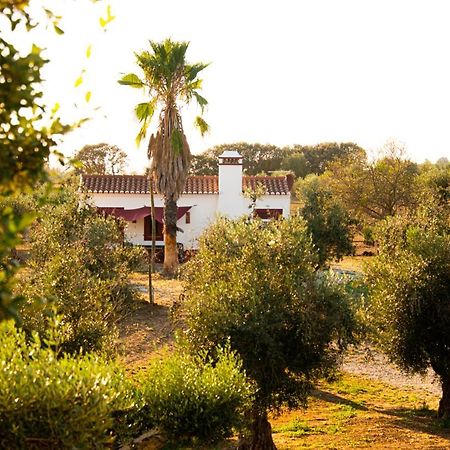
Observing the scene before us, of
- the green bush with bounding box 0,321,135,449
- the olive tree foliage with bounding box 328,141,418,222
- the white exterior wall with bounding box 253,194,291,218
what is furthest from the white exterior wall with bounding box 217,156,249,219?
the green bush with bounding box 0,321,135,449

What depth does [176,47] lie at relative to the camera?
32.5 m

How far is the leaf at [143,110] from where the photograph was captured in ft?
108

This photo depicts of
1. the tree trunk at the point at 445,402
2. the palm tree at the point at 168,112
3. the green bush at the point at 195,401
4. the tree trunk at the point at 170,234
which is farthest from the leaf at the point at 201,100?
the green bush at the point at 195,401

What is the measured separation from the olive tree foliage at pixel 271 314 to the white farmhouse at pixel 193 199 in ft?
93.4

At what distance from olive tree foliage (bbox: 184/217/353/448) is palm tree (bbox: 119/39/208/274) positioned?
20.2m

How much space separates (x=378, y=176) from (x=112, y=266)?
28976 millimetres

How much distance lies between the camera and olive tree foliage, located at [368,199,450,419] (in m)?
15.3

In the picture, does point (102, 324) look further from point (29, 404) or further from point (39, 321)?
point (29, 404)

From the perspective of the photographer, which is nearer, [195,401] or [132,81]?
[195,401]

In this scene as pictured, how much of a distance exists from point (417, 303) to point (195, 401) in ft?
25.0

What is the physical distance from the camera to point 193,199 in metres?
43.0

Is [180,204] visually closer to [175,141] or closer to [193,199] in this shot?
[193,199]

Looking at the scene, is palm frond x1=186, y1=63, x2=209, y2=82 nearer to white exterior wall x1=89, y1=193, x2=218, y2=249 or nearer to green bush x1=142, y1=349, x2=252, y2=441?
white exterior wall x1=89, y1=193, x2=218, y2=249

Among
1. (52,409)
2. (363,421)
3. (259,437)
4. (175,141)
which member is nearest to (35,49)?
(52,409)
